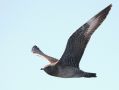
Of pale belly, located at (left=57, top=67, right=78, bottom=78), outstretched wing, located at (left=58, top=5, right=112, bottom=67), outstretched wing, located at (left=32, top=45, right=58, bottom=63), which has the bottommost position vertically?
pale belly, located at (left=57, top=67, right=78, bottom=78)

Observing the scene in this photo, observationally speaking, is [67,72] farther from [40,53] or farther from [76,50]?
[40,53]

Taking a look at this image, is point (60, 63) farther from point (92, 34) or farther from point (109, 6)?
point (109, 6)

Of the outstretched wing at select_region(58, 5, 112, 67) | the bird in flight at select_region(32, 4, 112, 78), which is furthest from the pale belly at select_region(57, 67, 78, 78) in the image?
the outstretched wing at select_region(58, 5, 112, 67)

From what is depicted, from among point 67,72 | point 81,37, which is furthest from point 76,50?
point 67,72

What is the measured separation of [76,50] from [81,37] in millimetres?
498

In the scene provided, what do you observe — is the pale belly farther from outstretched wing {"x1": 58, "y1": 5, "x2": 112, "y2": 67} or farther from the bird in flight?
outstretched wing {"x1": 58, "y1": 5, "x2": 112, "y2": 67}

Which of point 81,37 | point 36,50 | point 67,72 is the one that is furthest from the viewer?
point 36,50

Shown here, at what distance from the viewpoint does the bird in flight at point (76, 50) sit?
14.2 m

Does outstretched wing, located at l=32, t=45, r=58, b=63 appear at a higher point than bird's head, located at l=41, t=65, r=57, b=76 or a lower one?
higher

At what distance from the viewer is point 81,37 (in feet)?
46.8

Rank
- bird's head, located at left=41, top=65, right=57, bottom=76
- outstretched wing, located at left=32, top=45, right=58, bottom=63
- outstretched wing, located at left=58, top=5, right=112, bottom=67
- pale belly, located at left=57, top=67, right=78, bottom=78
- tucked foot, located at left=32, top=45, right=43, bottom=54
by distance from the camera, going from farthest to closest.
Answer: tucked foot, located at left=32, top=45, right=43, bottom=54, outstretched wing, located at left=32, top=45, right=58, bottom=63, bird's head, located at left=41, top=65, right=57, bottom=76, pale belly, located at left=57, top=67, right=78, bottom=78, outstretched wing, located at left=58, top=5, right=112, bottom=67

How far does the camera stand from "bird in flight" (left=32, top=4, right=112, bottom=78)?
1416 centimetres

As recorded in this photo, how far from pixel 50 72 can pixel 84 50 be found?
5.34 ft

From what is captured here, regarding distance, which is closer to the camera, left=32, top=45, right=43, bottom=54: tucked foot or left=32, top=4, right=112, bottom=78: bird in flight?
left=32, top=4, right=112, bottom=78: bird in flight
